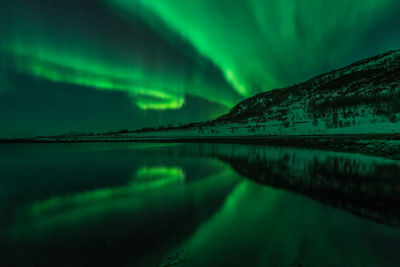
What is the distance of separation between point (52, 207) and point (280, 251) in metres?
11.3

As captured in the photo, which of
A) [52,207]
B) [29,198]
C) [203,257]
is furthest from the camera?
[29,198]

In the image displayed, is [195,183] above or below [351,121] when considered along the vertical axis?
below

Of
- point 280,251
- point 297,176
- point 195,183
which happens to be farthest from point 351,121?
point 280,251

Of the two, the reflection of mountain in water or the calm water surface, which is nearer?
the calm water surface

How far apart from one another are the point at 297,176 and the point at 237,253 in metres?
13.0

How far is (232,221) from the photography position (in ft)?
28.4

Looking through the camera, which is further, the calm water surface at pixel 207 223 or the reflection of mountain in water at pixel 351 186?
the reflection of mountain in water at pixel 351 186

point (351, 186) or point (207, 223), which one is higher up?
point (351, 186)

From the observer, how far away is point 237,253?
239 inches

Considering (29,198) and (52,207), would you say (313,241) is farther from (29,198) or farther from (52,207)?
(29,198)

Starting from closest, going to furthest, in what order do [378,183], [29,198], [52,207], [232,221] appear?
[232,221]
[52,207]
[29,198]
[378,183]

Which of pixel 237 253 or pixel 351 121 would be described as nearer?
pixel 237 253

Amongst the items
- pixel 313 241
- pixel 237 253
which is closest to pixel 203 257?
pixel 237 253

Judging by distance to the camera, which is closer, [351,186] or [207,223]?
[207,223]
